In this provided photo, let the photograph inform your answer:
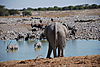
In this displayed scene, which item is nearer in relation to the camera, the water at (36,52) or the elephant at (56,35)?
the elephant at (56,35)

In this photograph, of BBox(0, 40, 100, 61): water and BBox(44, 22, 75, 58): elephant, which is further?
BBox(0, 40, 100, 61): water

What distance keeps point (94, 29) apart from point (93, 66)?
31655 mm

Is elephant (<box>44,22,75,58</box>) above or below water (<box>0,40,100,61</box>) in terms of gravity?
above

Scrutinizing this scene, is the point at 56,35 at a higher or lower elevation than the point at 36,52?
higher

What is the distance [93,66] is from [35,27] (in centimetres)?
3443

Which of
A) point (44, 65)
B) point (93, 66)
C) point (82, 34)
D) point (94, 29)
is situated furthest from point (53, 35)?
point (94, 29)

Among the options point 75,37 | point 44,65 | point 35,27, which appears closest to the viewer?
point 44,65

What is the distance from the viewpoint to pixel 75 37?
34.2m

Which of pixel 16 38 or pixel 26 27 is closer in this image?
pixel 16 38

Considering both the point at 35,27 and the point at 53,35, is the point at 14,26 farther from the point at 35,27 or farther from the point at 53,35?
the point at 53,35

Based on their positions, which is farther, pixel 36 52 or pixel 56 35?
pixel 36 52

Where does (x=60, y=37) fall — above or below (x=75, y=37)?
above

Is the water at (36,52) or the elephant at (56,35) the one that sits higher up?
the elephant at (56,35)

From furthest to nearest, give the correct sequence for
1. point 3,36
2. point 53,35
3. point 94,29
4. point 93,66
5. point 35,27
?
point 35,27 → point 94,29 → point 3,36 → point 53,35 → point 93,66
